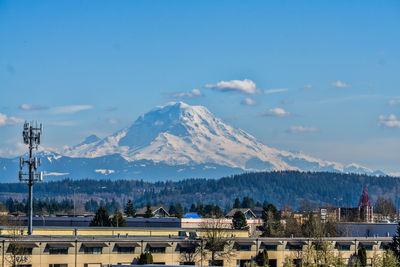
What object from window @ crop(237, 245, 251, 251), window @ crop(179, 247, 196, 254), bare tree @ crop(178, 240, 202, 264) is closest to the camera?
bare tree @ crop(178, 240, 202, 264)

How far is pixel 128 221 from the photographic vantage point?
162125 millimetres

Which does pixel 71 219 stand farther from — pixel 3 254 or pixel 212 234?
pixel 3 254

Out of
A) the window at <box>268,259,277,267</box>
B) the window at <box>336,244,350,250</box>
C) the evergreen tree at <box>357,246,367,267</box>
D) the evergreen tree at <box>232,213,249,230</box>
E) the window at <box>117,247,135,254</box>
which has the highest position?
the evergreen tree at <box>232,213,249,230</box>

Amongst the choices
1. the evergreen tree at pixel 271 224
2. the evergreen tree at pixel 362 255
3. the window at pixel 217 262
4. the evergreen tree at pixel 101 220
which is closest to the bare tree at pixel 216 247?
the window at pixel 217 262

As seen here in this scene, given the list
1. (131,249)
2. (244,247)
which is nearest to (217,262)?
(244,247)

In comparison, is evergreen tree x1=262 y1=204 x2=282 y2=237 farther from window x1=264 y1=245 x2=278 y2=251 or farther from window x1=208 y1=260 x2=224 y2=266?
window x1=208 y1=260 x2=224 y2=266

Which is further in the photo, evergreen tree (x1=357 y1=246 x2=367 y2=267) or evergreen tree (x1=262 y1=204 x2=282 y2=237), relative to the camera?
evergreen tree (x1=262 y1=204 x2=282 y2=237)

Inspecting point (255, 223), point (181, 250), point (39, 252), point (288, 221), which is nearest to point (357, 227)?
point (288, 221)

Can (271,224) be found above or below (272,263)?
above

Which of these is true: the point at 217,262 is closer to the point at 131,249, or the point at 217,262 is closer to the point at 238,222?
the point at 131,249

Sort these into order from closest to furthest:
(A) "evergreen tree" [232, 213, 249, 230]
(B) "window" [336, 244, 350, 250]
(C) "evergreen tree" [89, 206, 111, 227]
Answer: (B) "window" [336, 244, 350, 250] → (C) "evergreen tree" [89, 206, 111, 227] → (A) "evergreen tree" [232, 213, 249, 230]

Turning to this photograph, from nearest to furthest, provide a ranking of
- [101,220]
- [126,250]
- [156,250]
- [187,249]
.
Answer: [126,250] → [156,250] → [187,249] → [101,220]

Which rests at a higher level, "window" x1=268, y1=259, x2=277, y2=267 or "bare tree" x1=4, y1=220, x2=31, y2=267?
"bare tree" x1=4, y1=220, x2=31, y2=267

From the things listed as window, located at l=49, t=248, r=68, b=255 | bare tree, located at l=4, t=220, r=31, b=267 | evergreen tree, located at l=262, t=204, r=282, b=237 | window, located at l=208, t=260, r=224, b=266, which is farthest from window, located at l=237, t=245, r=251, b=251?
evergreen tree, located at l=262, t=204, r=282, b=237
